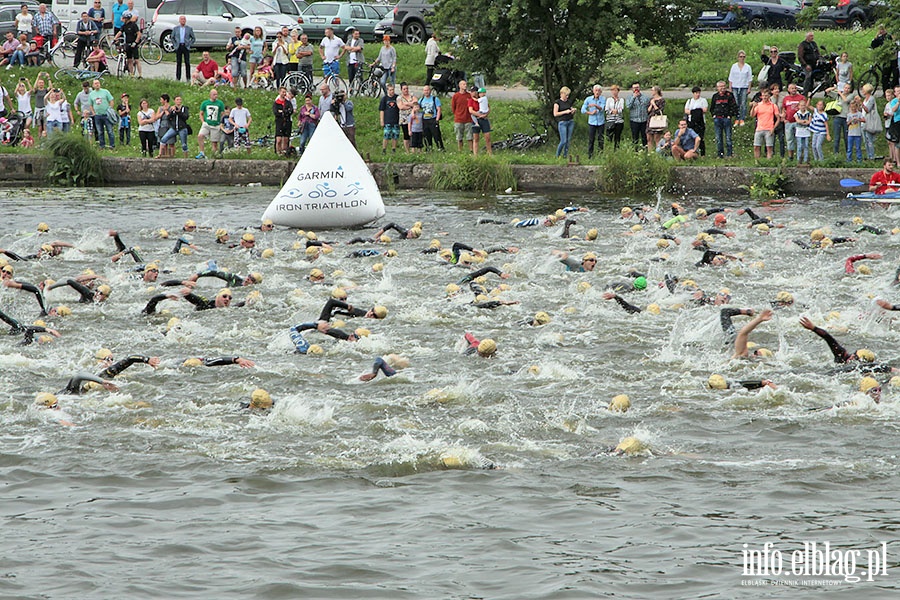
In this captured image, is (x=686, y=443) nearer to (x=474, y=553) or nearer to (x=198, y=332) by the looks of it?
(x=474, y=553)

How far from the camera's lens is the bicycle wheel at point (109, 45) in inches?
1308

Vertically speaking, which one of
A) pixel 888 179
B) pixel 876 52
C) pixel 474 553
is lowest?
pixel 474 553

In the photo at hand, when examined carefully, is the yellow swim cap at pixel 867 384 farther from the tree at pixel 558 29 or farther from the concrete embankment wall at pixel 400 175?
the tree at pixel 558 29

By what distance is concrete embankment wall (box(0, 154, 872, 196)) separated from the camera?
23.8 m

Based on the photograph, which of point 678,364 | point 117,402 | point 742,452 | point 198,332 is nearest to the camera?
point 742,452

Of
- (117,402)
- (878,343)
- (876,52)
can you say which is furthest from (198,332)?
(876,52)

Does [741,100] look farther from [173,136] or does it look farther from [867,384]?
[867,384]

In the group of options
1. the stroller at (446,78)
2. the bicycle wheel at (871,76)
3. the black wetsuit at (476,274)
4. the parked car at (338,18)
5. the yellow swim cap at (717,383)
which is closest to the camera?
the yellow swim cap at (717,383)

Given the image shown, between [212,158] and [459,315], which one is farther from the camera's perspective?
[212,158]

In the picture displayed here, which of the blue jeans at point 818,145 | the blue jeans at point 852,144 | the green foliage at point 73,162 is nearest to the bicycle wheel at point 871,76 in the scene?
the blue jeans at point 852,144

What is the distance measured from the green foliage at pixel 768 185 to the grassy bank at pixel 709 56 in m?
7.39

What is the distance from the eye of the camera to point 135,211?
23172 millimetres

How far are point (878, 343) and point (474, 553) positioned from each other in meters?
6.71

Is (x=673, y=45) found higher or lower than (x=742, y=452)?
higher
